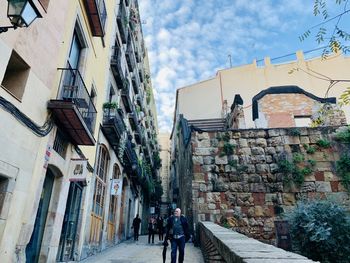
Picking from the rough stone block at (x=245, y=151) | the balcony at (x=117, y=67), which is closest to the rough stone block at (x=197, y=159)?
Answer: the rough stone block at (x=245, y=151)

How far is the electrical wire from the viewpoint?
4488 millimetres

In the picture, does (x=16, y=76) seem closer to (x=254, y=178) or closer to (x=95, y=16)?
(x=95, y=16)

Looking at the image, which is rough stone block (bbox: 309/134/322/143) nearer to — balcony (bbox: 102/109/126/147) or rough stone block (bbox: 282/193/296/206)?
rough stone block (bbox: 282/193/296/206)

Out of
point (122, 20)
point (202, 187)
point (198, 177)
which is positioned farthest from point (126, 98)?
point (202, 187)

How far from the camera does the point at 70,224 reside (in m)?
7.95

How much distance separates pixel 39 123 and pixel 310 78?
22395 mm

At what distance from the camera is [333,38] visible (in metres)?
3.33

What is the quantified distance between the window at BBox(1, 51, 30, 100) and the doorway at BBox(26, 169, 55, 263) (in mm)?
2432

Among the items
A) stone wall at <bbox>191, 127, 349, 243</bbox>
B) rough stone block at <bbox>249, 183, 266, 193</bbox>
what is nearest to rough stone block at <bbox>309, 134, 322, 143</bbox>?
stone wall at <bbox>191, 127, 349, 243</bbox>

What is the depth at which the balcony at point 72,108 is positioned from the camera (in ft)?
19.8

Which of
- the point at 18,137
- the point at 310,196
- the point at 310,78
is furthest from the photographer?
the point at 310,78

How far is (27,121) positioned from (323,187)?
10485 millimetres

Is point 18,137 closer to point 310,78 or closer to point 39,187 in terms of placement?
point 39,187

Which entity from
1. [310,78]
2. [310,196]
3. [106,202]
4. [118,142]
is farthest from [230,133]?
[310,78]
